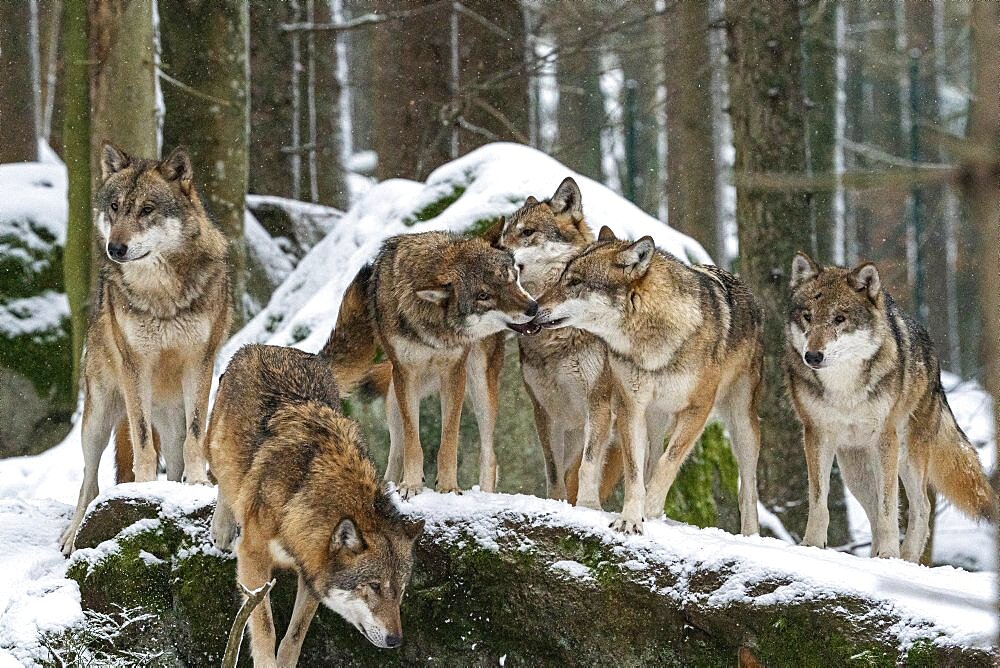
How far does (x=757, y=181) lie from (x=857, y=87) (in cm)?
3218

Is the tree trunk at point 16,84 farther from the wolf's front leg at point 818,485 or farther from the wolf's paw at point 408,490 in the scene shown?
the wolf's front leg at point 818,485

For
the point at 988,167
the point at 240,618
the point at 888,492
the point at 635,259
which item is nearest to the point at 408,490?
the point at 635,259

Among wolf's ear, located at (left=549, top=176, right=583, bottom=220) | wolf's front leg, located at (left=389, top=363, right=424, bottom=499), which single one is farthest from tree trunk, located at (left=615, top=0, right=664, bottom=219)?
wolf's front leg, located at (left=389, top=363, right=424, bottom=499)

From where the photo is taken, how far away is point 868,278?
641cm

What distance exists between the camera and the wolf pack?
538 cm

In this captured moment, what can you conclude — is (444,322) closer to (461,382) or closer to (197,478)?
(461,382)

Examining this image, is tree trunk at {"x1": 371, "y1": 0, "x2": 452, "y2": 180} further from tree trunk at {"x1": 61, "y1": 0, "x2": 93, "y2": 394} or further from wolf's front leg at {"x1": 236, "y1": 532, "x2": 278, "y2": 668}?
wolf's front leg at {"x1": 236, "y1": 532, "x2": 278, "y2": 668}

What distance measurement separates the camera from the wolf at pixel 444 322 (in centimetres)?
634

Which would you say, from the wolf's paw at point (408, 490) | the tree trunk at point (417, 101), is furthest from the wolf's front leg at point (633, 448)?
the tree trunk at point (417, 101)

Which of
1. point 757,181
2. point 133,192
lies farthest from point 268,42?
point 757,181

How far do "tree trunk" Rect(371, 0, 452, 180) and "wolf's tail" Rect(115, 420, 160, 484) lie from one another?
6.76 metres

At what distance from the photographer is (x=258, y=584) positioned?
17.6ft

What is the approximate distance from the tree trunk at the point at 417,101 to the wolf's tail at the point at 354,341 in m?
6.36

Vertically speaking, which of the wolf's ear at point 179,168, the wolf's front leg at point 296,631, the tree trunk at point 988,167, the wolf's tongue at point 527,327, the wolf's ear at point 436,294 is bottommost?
the wolf's front leg at point 296,631
